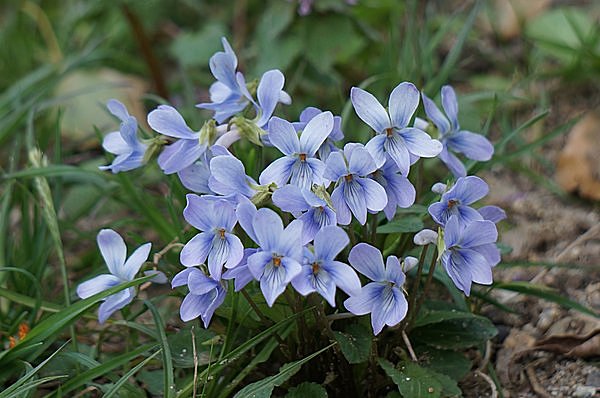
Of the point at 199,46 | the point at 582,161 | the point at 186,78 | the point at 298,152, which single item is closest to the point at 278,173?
the point at 298,152

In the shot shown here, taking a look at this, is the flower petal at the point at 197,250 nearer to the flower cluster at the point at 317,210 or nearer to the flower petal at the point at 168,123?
the flower cluster at the point at 317,210

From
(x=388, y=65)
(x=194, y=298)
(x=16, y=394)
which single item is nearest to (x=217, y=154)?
(x=194, y=298)

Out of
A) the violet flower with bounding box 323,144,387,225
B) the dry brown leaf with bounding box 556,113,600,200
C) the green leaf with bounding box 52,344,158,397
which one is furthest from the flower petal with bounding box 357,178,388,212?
the dry brown leaf with bounding box 556,113,600,200

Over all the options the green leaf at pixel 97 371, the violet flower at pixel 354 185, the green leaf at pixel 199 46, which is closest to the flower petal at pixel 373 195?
the violet flower at pixel 354 185

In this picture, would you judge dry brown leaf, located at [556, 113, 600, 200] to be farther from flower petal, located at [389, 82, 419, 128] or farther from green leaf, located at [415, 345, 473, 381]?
flower petal, located at [389, 82, 419, 128]

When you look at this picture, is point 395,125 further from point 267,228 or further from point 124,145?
point 124,145

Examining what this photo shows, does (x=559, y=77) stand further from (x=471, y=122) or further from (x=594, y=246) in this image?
(x=594, y=246)
